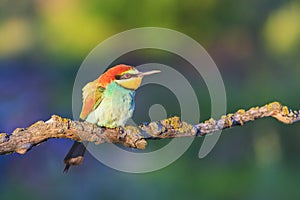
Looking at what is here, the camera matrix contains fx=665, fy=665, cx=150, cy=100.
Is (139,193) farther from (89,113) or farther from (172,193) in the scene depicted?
(89,113)

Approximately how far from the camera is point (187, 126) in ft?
3.36

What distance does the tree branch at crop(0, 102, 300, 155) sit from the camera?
3.23ft

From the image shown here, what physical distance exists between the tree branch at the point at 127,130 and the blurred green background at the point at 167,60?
1.95m

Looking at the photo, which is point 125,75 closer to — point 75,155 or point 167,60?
point 75,155

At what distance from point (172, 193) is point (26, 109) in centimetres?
141

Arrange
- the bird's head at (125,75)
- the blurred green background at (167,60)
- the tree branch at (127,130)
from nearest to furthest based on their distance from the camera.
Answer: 1. the tree branch at (127,130)
2. the bird's head at (125,75)
3. the blurred green background at (167,60)

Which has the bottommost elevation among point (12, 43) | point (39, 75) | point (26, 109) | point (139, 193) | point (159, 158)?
point (139, 193)

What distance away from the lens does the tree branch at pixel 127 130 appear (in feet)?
3.23

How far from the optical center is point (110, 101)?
121 cm

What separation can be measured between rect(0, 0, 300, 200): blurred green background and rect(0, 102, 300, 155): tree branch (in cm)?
195

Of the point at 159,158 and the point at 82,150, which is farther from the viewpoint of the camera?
the point at 159,158

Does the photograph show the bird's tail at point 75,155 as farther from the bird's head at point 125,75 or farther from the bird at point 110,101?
the bird's head at point 125,75

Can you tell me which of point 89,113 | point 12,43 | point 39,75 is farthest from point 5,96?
point 89,113

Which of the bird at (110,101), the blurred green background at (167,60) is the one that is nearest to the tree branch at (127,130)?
the bird at (110,101)
